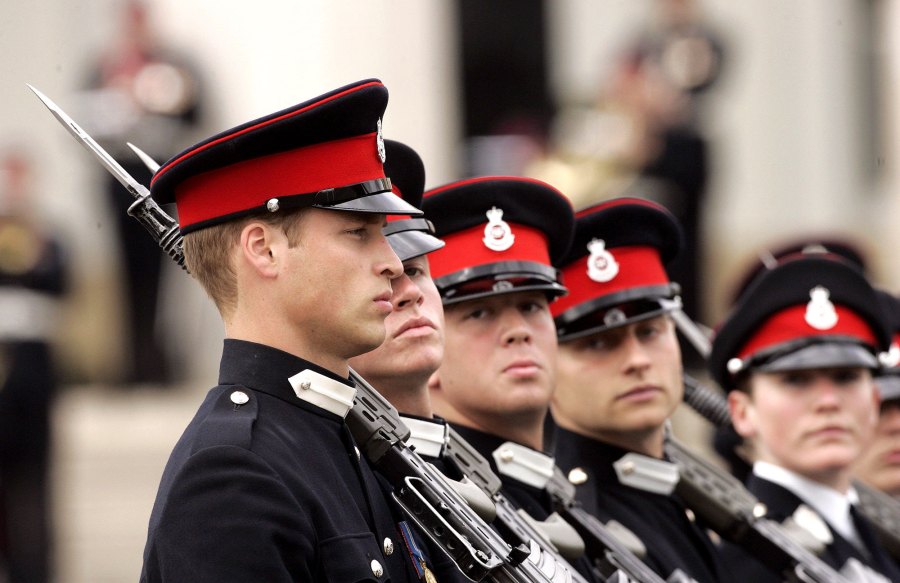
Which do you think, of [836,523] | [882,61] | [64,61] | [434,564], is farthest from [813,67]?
[434,564]

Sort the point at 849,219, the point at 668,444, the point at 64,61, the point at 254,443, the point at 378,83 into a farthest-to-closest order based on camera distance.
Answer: the point at 849,219
the point at 64,61
the point at 668,444
the point at 378,83
the point at 254,443

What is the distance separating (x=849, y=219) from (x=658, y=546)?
9.36m

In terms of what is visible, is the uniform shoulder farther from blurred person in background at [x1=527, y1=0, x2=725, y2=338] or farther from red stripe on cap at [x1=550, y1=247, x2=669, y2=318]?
blurred person in background at [x1=527, y1=0, x2=725, y2=338]

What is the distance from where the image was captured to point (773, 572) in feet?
20.2

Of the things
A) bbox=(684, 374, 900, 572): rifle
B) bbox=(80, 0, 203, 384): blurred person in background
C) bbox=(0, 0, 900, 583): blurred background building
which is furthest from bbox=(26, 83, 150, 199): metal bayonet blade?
bbox=(0, 0, 900, 583): blurred background building

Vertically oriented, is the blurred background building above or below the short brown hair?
below

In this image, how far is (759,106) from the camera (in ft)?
48.8

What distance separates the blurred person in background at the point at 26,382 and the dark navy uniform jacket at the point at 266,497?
7.29m

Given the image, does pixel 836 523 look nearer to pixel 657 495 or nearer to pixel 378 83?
pixel 657 495

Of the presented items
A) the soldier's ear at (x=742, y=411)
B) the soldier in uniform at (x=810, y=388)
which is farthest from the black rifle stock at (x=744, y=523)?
the soldier's ear at (x=742, y=411)

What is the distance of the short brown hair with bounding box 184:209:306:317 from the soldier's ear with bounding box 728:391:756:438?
306cm

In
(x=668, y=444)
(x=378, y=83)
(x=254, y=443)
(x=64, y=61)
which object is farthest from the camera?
(x=64, y=61)

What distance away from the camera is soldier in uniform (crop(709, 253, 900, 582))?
21.2 ft

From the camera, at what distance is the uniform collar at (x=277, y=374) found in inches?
155
